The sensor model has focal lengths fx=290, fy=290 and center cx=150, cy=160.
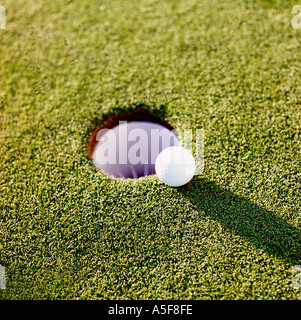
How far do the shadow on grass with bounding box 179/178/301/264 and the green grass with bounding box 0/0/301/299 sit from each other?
0.01m

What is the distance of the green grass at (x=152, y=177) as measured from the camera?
2889 millimetres

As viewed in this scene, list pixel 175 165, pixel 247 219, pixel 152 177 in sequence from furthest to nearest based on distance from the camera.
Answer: pixel 152 177 → pixel 247 219 → pixel 175 165

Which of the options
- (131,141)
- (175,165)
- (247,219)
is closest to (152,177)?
(175,165)

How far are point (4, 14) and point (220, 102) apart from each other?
4035mm

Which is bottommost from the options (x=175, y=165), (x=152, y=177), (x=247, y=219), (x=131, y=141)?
(x=247, y=219)

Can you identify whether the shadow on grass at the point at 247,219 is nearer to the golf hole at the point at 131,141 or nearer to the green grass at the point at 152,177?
the green grass at the point at 152,177

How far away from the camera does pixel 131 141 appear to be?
3.91 metres

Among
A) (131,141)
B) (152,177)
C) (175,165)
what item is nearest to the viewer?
(175,165)

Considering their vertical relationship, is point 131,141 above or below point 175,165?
above

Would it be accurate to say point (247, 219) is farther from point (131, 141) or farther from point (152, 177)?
point (131, 141)

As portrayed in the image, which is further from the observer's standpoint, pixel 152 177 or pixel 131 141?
pixel 131 141

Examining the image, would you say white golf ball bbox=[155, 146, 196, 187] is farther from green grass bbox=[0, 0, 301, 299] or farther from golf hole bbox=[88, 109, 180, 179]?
golf hole bbox=[88, 109, 180, 179]

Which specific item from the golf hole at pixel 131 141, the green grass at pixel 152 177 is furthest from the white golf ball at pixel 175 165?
the golf hole at pixel 131 141

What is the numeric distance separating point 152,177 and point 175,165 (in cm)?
47
